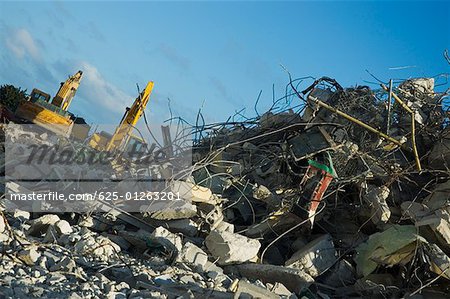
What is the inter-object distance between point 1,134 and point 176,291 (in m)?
8.41

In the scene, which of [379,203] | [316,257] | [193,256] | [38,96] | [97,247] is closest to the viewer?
[97,247]

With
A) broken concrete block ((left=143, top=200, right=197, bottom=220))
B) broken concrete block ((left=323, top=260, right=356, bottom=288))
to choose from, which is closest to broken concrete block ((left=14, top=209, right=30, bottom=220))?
broken concrete block ((left=143, top=200, right=197, bottom=220))

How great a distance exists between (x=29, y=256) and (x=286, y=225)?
2.80 meters

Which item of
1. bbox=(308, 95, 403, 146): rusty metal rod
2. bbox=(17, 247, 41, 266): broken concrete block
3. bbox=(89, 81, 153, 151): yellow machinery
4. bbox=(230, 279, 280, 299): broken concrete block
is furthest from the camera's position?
bbox=(89, 81, 153, 151): yellow machinery

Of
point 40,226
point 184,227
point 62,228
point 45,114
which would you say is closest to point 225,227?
point 184,227

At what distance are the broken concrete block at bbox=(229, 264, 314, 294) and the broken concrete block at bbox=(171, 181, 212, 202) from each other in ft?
3.76

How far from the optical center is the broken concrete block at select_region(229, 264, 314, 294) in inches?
175

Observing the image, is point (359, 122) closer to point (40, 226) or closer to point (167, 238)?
point (167, 238)

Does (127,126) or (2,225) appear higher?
(127,126)

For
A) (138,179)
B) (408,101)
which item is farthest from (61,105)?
(408,101)

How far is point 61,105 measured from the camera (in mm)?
14766

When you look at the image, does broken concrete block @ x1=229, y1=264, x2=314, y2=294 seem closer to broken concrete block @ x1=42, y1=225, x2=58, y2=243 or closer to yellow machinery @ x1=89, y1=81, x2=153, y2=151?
broken concrete block @ x1=42, y1=225, x2=58, y2=243

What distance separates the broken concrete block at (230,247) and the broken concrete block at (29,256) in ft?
5.25

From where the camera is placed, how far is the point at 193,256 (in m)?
4.47
